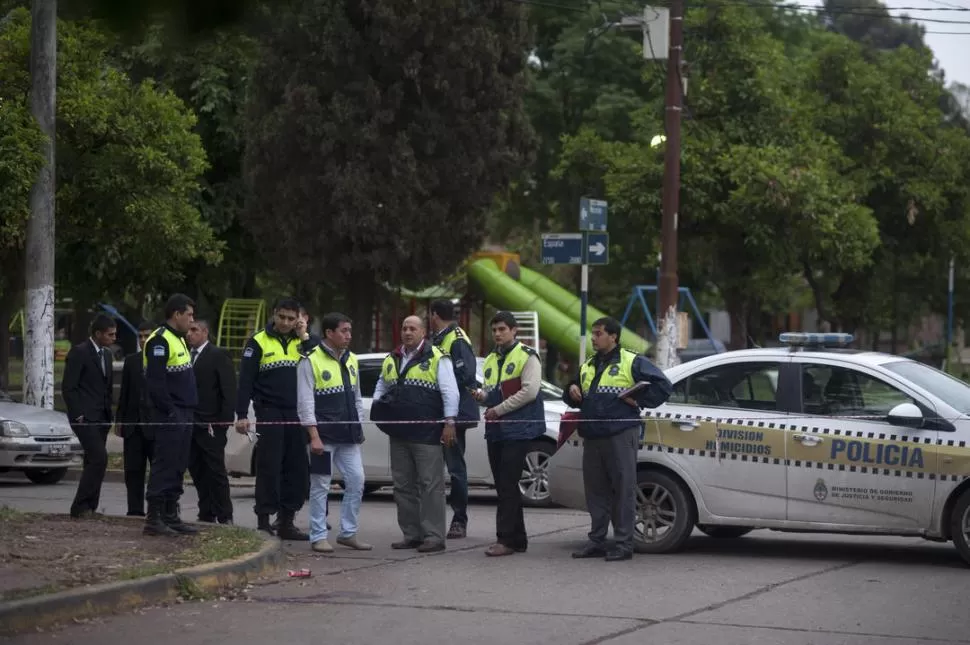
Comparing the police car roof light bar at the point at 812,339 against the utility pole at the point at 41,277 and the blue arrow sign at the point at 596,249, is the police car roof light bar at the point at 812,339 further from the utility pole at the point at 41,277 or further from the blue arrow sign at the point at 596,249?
the utility pole at the point at 41,277

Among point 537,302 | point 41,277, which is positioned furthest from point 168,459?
point 537,302

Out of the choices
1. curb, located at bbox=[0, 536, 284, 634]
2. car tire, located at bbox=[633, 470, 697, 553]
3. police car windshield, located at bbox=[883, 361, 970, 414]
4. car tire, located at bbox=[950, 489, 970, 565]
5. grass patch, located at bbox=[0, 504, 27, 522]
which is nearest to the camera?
curb, located at bbox=[0, 536, 284, 634]

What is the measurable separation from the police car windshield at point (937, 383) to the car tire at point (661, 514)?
174 centimetres

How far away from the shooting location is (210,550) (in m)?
9.83

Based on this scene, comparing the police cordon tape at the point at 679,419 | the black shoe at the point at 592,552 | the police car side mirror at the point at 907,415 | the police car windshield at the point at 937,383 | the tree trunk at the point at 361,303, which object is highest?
the tree trunk at the point at 361,303

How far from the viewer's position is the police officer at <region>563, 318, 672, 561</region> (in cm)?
1068

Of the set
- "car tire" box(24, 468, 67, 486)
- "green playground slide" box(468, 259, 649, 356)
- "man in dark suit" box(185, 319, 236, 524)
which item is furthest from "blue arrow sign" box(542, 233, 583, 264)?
"green playground slide" box(468, 259, 649, 356)

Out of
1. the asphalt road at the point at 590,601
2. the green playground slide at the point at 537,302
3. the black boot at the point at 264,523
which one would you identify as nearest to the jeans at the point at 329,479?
the asphalt road at the point at 590,601

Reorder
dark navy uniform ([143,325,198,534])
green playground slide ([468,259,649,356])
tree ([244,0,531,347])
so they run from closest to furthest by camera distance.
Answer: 1. dark navy uniform ([143,325,198,534])
2. tree ([244,0,531,347])
3. green playground slide ([468,259,649,356])

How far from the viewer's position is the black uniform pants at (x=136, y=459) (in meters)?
11.6

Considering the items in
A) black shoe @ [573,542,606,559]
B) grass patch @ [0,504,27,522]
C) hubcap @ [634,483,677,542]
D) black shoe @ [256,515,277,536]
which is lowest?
black shoe @ [573,542,606,559]

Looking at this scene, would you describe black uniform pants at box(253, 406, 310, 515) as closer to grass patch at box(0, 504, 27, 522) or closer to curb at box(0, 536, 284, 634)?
curb at box(0, 536, 284, 634)

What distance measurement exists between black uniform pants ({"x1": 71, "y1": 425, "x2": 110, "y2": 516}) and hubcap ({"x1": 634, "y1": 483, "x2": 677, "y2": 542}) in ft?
13.6

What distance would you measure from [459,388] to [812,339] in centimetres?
286
